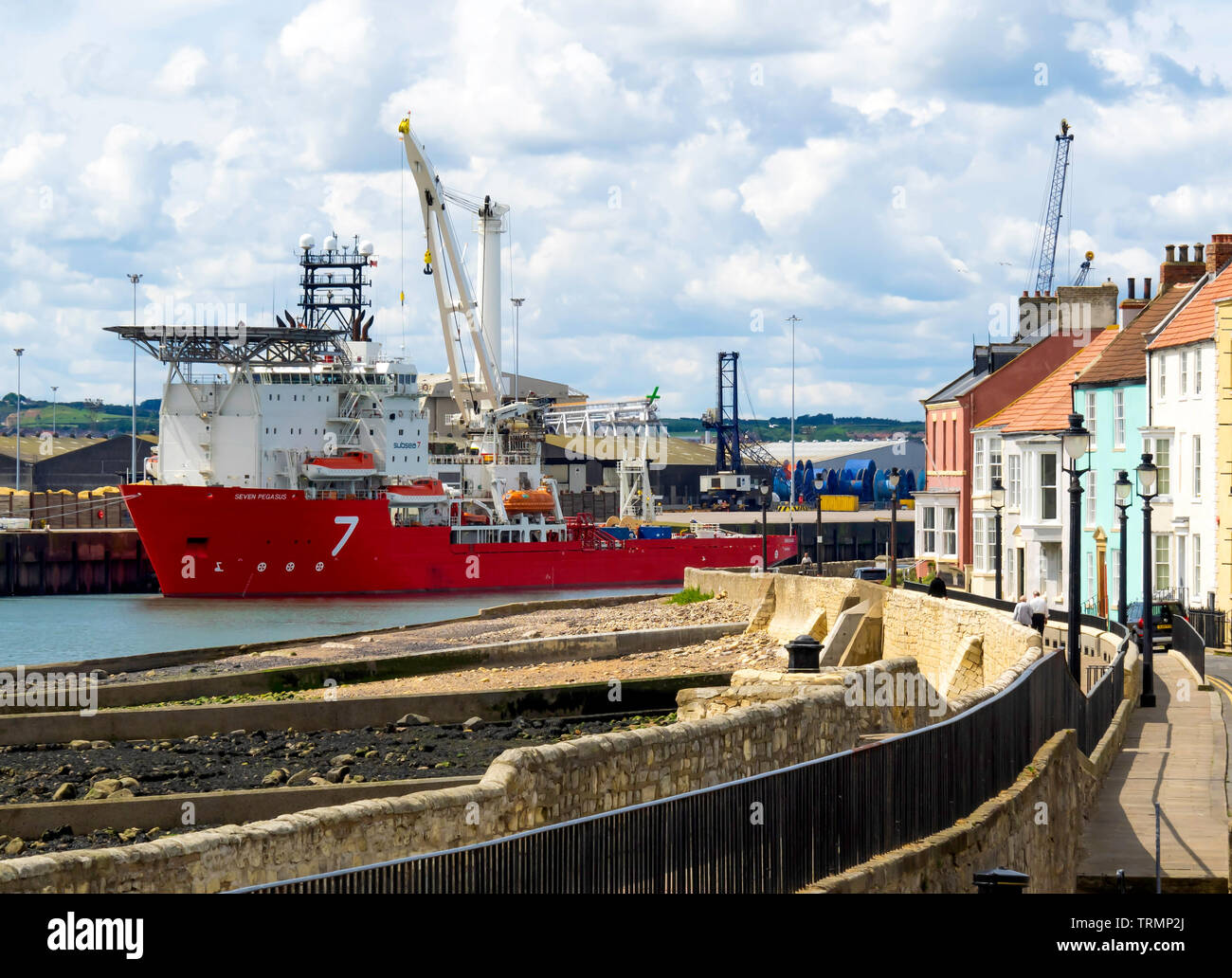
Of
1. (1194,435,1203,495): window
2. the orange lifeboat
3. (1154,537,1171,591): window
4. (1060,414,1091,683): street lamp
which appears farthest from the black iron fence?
the orange lifeboat

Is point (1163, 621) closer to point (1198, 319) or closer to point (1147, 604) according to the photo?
point (1198, 319)

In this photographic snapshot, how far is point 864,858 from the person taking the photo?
29.9ft

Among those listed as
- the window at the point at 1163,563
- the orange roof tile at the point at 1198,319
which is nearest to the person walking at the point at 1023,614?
the orange roof tile at the point at 1198,319

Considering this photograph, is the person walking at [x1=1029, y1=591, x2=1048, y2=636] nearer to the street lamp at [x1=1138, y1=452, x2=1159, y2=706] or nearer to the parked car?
the street lamp at [x1=1138, y1=452, x2=1159, y2=706]

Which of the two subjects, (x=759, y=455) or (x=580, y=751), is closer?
(x=580, y=751)

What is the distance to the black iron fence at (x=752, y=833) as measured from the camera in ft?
23.6

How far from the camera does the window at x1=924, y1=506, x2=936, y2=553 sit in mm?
46594

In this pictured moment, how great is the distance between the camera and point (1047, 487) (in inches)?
1417

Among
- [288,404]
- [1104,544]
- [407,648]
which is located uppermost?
[288,404]

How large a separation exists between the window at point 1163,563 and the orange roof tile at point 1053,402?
4.26 metres

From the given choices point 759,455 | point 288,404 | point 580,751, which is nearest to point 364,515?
point 288,404

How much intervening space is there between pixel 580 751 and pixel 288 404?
182 feet

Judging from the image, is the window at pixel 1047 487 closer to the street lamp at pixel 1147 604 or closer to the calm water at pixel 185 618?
the street lamp at pixel 1147 604
